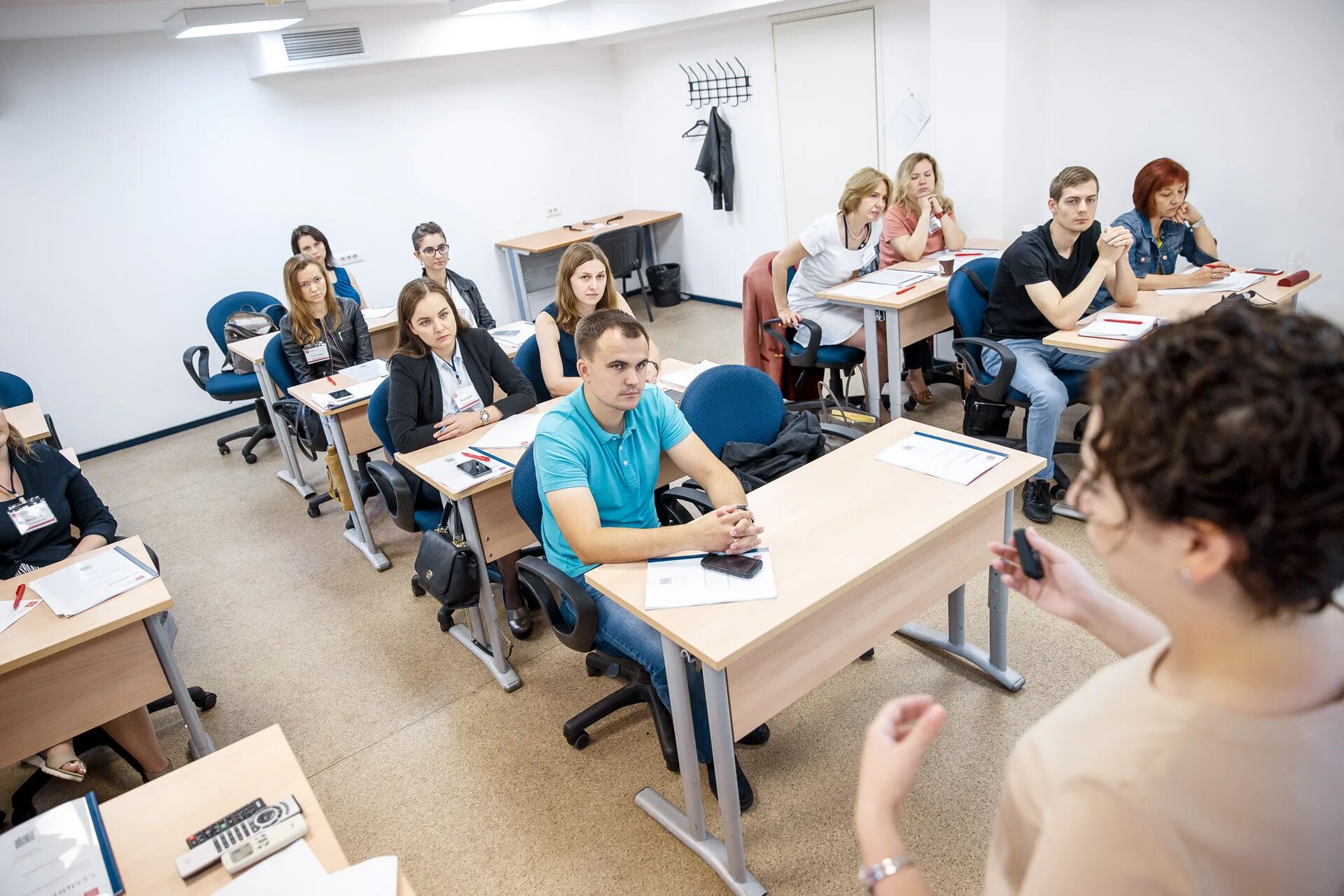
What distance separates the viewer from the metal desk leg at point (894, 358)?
13.2 ft

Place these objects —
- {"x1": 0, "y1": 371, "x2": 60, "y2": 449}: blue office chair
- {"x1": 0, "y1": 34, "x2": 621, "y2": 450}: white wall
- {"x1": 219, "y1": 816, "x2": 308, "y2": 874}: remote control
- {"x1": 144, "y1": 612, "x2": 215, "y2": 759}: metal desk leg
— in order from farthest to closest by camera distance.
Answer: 1. {"x1": 0, "y1": 34, "x2": 621, "y2": 450}: white wall
2. {"x1": 0, "y1": 371, "x2": 60, "y2": 449}: blue office chair
3. {"x1": 144, "y1": 612, "x2": 215, "y2": 759}: metal desk leg
4. {"x1": 219, "y1": 816, "x2": 308, "y2": 874}: remote control

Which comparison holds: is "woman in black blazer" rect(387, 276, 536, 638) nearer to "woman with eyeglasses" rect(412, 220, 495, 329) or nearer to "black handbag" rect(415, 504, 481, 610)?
"black handbag" rect(415, 504, 481, 610)

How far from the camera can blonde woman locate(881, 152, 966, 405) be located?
471 cm

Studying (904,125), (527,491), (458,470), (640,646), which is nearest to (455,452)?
(458,470)

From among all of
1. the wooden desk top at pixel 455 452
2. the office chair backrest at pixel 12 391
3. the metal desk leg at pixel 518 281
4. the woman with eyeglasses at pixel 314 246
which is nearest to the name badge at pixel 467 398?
the wooden desk top at pixel 455 452

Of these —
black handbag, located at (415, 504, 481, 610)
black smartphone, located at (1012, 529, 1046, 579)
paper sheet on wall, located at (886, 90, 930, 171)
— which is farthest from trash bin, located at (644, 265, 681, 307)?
black smartphone, located at (1012, 529, 1046, 579)

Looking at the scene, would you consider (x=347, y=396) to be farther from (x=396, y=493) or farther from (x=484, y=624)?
(x=484, y=624)

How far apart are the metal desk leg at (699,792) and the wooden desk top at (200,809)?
0.73m

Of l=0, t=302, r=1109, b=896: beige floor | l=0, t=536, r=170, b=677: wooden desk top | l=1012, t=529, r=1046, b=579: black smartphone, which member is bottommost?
l=0, t=302, r=1109, b=896: beige floor

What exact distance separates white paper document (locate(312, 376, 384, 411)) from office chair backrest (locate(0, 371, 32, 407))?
6.26ft

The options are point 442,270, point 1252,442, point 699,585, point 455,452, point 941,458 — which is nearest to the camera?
point 1252,442

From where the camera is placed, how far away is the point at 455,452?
9.86ft

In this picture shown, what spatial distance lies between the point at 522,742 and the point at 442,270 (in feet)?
10.4

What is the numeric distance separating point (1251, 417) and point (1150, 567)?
151mm
